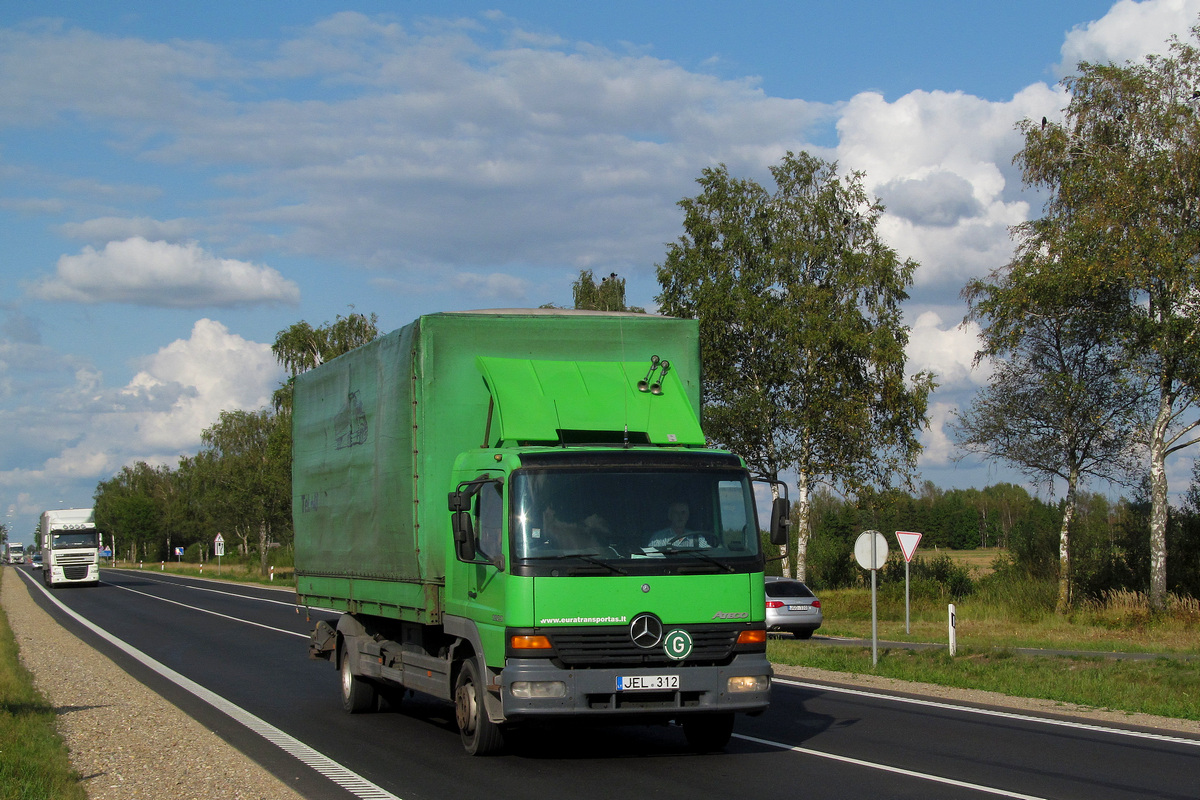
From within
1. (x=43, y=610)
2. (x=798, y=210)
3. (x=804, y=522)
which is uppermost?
(x=798, y=210)

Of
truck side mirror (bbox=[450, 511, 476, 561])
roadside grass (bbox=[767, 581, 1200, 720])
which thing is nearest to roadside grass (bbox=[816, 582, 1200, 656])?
roadside grass (bbox=[767, 581, 1200, 720])

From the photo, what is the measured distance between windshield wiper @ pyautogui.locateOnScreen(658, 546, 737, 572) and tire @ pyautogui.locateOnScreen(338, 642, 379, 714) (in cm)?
554

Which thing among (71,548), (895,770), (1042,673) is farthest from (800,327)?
(71,548)

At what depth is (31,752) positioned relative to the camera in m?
9.52

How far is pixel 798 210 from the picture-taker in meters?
37.4

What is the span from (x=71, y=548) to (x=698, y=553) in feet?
182

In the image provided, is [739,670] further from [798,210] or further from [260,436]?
[260,436]

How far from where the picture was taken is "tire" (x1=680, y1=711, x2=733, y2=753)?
9.96 meters

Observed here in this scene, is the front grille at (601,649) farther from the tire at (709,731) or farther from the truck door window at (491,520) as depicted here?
the tire at (709,731)

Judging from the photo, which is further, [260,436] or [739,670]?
[260,436]

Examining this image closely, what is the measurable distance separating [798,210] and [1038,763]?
2961cm

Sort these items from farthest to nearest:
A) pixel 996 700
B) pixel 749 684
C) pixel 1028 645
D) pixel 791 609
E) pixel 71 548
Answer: pixel 71 548 < pixel 791 609 < pixel 1028 645 < pixel 996 700 < pixel 749 684

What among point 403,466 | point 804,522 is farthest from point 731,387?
point 403,466

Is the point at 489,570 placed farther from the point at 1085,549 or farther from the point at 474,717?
the point at 1085,549
